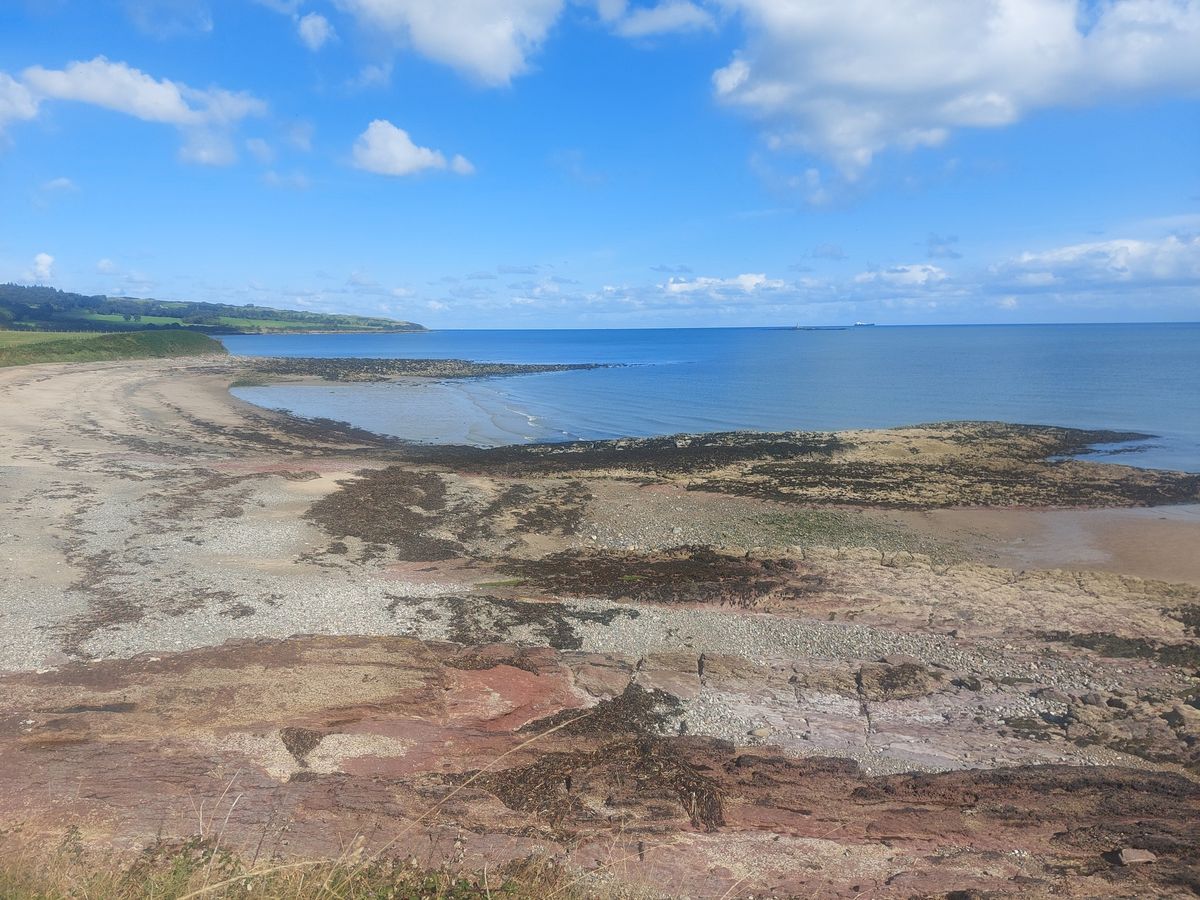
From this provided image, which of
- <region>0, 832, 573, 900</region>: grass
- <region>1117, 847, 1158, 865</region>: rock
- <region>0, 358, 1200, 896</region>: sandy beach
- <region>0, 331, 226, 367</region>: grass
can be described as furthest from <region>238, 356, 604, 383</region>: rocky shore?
<region>1117, 847, 1158, 865</region>: rock

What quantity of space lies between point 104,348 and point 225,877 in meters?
90.0

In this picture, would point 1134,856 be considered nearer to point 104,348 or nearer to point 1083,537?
point 1083,537

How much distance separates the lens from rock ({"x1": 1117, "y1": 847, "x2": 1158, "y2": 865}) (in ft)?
22.5

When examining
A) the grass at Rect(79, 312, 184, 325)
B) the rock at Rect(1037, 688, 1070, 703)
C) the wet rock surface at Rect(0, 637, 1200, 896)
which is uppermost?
the grass at Rect(79, 312, 184, 325)

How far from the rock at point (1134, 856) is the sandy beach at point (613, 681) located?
0.13 metres

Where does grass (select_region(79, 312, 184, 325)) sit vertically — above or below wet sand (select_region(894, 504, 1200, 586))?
above

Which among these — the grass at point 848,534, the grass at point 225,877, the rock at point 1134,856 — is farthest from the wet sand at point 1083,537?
the grass at point 225,877

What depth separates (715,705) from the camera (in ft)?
32.1

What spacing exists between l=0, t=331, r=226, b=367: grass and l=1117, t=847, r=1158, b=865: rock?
76595 mm

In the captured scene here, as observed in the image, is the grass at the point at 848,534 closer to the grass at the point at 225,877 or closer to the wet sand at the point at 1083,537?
the wet sand at the point at 1083,537

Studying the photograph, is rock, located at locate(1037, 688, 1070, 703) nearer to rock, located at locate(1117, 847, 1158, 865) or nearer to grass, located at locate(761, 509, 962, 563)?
rock, located at locate(1117, 847, 1158, 865)

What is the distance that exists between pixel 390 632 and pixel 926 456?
25.4 m

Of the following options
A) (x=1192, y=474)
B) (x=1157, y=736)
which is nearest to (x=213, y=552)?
(x=1157, y=736)

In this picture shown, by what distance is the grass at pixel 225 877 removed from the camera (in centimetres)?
430
